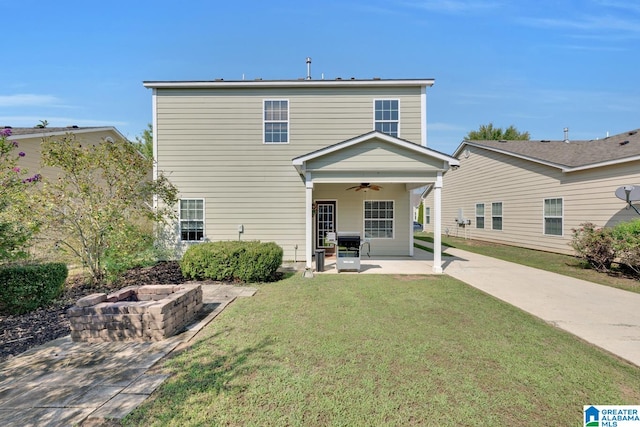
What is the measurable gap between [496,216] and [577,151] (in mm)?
4512

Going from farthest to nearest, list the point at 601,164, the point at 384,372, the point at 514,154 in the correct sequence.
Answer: the point at 514,154 → the point at 601,164 → the point at 384,372

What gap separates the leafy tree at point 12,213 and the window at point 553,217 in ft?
54.6

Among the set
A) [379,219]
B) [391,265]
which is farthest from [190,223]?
[391,265]

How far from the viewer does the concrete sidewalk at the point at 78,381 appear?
239cm

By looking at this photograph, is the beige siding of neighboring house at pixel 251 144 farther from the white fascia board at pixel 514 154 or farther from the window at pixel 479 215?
the window at pixel 479 215

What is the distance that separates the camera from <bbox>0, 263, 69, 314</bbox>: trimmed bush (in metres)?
4.77

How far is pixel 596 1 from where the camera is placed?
7984 mm

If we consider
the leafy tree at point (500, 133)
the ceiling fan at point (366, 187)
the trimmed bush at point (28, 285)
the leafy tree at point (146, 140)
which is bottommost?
the trimmed bush at point (28, 285)

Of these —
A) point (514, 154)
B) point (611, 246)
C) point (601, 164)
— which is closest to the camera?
point (611, 246)

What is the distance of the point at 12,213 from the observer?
17.8 feet

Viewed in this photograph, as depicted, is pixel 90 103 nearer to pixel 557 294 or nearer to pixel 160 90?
pixel 160 90

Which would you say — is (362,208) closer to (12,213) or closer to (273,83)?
(273,83)

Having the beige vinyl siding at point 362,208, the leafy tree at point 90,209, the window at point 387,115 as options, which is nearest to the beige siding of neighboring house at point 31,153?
the leafy tree at point 90,209

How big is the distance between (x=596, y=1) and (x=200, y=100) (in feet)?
42.1
